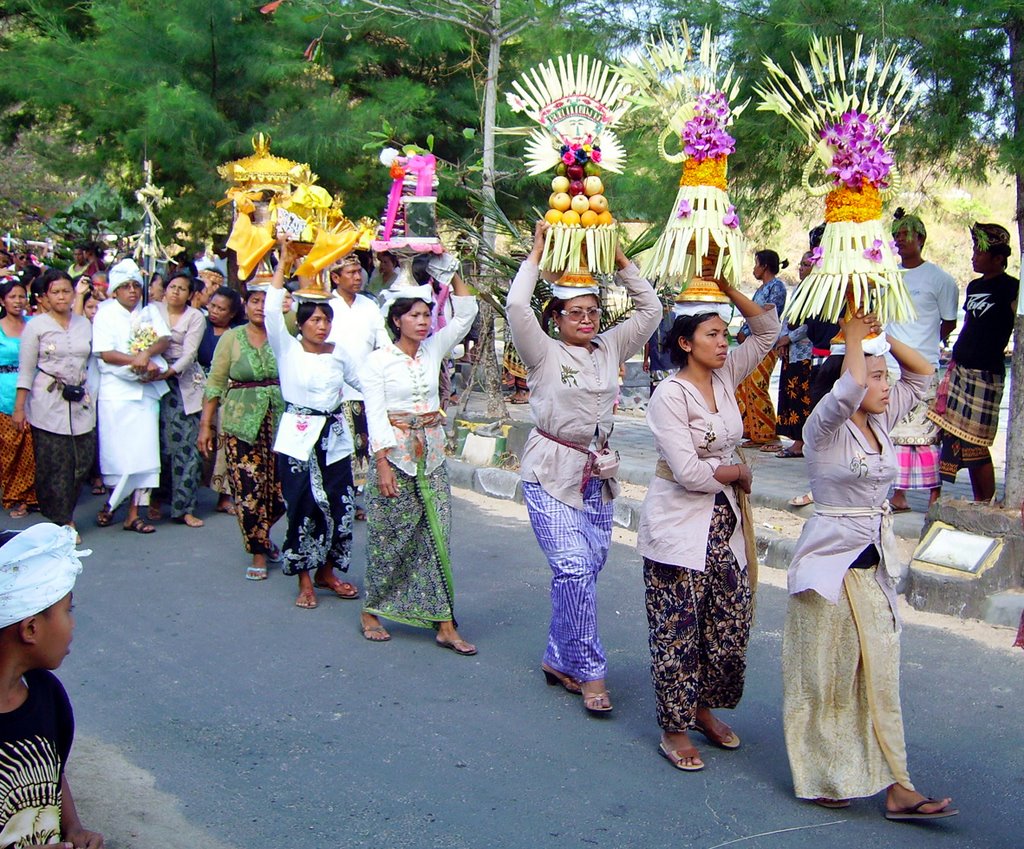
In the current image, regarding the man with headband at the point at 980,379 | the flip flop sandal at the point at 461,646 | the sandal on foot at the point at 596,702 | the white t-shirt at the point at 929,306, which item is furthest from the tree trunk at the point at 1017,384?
the flip flop sandal at the point at 461,646

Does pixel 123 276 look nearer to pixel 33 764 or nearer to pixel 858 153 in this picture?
pixel 858 153

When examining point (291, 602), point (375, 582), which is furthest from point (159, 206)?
point (375, 582)

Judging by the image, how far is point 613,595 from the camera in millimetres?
6652

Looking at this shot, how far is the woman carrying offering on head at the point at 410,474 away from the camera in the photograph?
5.60 m

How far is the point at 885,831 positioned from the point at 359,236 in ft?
15.3

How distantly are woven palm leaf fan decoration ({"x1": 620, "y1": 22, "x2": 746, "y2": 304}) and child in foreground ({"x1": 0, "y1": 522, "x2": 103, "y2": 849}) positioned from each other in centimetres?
258

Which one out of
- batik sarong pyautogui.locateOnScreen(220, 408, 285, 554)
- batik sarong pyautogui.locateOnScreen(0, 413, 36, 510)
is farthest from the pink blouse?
batik sarong pyautogui.locateOnScreen(0, 413, 36, 510)

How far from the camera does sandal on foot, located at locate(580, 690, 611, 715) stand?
4883mm

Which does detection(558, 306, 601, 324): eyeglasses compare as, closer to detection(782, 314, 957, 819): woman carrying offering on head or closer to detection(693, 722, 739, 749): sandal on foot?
detection(782, 314, 957, 819): woman carrying offering on head

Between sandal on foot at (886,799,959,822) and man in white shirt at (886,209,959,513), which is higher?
man in white shirt at (886,209,959,513)

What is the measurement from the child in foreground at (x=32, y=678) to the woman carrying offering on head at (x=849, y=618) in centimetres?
240

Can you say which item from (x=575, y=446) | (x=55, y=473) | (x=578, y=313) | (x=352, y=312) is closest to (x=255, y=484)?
(x=352, y=312)

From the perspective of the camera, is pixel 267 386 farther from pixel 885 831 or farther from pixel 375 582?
pixel 885 831

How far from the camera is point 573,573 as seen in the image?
488 centimetres
